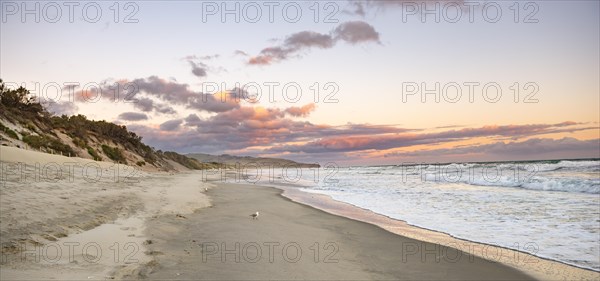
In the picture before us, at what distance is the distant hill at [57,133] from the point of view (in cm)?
2627

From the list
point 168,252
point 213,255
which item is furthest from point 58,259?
point 213,255

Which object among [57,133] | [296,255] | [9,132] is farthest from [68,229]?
[57,133]

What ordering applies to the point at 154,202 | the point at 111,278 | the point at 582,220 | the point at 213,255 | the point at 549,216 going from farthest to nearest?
the point at 154,202, the point at 549,216, the point at 582,220, the point at 213,255, the point at 111,278

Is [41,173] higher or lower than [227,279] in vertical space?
higher

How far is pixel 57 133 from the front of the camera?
110 feet

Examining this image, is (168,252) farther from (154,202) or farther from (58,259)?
(154,202)

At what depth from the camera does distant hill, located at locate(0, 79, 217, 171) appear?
86.2 ft

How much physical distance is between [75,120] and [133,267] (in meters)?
44.2

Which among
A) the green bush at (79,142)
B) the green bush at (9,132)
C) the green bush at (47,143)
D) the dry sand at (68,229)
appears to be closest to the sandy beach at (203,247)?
the dry sand at (68,229)

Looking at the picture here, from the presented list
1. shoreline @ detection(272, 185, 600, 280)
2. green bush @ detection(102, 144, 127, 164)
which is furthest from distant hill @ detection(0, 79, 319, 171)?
shoreline @ detection(272, 185, 600, 280)

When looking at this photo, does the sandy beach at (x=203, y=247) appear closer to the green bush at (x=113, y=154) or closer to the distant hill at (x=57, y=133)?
the distant hill at (x=57, y=133)

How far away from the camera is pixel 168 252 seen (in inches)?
252

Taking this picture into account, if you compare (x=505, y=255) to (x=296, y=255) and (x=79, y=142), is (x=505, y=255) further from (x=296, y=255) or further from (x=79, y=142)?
(x=79, y=142)

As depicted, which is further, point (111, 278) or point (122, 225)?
point (122, 225)
